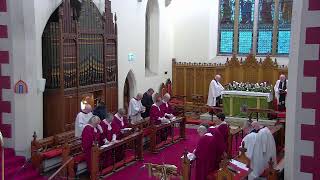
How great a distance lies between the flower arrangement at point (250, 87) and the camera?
16422 millimetres

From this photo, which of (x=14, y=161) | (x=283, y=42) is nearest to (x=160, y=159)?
(x=14, y=161)

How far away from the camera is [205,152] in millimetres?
8781

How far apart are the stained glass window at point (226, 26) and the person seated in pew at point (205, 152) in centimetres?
1155

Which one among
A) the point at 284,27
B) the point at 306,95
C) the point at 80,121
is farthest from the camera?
the point at 284,27

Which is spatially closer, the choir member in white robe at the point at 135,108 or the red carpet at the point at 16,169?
the red carpet at the point at 16,169

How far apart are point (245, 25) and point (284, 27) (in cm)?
184

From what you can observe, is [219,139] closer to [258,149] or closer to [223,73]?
[258,149]

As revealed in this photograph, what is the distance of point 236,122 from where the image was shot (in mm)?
16344

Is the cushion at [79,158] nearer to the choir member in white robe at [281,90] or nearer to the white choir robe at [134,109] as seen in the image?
the white choir robe at [134,109]

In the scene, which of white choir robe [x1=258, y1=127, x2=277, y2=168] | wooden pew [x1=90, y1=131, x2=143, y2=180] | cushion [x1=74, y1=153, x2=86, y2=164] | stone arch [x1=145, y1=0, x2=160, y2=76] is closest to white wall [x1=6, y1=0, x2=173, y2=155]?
cushion [x1=74, y1=153, x2=86, y2=164]

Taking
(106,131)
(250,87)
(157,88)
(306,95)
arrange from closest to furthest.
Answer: (306,95), (106,131), (250,87), (157,88)

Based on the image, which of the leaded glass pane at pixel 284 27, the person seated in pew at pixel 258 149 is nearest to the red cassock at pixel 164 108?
Result: the person seated in pew at pixel 258 149

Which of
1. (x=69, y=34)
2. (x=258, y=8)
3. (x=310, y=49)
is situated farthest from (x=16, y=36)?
(x=258, y=8)

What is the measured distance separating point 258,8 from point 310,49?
1391cm
